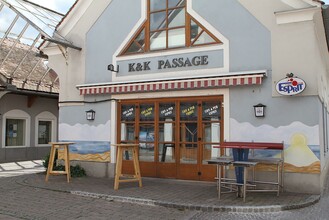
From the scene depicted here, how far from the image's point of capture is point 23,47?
51.9 feet

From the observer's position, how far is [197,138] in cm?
980

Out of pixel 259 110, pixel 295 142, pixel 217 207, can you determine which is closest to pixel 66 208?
pixel 217 207

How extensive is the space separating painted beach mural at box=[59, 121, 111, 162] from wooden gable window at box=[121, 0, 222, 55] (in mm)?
2544

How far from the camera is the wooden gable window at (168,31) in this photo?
998 cm

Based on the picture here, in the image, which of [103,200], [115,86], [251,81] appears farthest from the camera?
[115,86]

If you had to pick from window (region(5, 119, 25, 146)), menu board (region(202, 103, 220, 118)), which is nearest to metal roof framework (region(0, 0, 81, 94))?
window (region(5, 119, 25, 146))

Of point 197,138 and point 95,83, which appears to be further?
point 95,83

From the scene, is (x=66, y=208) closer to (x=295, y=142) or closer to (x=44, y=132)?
(x=295, y=142)

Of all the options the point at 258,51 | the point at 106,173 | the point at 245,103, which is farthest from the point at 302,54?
the point at 106,173

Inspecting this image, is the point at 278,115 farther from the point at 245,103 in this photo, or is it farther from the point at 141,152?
the point at 141,152

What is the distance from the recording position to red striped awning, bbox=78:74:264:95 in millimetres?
8828

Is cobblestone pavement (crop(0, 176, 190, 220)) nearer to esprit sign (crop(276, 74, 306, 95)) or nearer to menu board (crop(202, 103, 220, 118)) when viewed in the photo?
menu board (crop(202, 103, 220, 118))

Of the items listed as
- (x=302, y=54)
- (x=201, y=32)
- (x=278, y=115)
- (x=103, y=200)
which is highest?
(x=201, y=32)

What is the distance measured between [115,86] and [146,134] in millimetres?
1656
